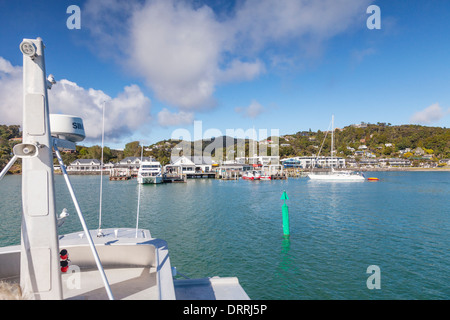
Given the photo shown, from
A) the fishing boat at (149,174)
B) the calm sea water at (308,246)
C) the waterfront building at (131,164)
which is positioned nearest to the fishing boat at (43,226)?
the calm sea water at (308,246)

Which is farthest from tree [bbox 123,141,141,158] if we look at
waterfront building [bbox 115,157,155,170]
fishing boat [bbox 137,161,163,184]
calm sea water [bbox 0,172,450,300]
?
calm sea water [bbox 0,172,450,300]

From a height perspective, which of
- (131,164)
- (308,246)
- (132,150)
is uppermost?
(132,150)

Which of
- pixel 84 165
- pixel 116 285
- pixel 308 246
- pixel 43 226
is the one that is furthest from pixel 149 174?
pixel 43 226

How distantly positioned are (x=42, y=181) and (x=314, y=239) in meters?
16.6

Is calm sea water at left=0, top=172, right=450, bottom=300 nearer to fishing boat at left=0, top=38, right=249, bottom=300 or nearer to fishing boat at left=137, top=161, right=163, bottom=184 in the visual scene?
fishing boat at left=0, top=38, right=249, bottom=300

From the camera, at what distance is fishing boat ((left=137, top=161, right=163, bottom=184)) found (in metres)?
63.4

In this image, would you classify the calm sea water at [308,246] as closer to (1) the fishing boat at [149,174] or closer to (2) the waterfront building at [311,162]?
(1) the fishing boat at [149,174]

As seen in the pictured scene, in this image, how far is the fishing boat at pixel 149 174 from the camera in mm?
63406

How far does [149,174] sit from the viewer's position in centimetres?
6762

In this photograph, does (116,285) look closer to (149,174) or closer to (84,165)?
(149,174)

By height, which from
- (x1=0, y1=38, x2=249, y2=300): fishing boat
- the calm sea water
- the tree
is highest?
the tree
